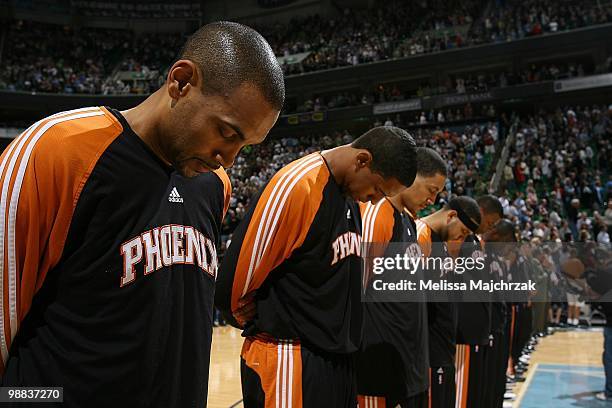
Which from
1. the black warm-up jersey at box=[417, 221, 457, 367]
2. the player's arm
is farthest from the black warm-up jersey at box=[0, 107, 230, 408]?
the player's arm

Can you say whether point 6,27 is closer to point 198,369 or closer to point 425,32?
point 425,32

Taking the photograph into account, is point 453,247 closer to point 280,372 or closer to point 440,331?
point 440,331

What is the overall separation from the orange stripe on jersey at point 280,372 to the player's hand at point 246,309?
0.14m

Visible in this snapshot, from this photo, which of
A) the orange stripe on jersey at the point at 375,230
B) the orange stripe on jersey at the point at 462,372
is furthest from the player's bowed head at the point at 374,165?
the orange stripe on jersey at the point at 462,372

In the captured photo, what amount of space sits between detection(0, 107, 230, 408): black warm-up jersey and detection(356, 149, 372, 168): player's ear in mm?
1205

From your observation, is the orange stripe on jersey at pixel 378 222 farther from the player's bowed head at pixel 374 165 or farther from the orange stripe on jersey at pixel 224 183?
the orange stripe on jersey at pixel 224 183

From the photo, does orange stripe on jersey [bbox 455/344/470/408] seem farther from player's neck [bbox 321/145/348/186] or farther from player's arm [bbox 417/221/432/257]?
player's neck [bbox 321/145/348/186]

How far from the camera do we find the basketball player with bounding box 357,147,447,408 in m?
2.88

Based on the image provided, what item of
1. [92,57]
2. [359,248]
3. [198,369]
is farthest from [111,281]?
[92,57]

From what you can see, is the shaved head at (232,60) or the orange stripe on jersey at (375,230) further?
the orange stripe on jersey at (375,230)

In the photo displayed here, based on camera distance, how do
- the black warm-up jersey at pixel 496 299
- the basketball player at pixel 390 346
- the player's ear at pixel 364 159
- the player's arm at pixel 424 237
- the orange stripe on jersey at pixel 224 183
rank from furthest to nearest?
the black warm-up jersey at pixel 496 299
the player's arm at pixel 424 237
the basketball player at pixel 390 346
the player's ear at pixel 364 159
the orange stripe on jersey at pixel 224 183

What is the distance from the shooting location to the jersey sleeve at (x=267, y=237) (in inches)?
85.1

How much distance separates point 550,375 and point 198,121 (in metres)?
7.91

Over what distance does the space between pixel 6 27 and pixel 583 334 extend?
30053mm
